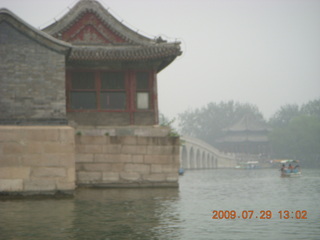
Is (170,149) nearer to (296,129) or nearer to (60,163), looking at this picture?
(60,163)

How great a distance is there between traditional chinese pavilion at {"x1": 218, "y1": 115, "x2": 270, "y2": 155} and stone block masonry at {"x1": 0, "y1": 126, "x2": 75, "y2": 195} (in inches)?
3687

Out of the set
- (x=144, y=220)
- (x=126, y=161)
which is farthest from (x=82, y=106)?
(x=144, y=220)

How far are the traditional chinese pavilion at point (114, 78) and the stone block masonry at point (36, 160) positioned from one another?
21.6ft

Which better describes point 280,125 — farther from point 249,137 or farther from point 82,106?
point 82,106

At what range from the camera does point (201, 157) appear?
86875mm

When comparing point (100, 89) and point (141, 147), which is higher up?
point (100, 89)

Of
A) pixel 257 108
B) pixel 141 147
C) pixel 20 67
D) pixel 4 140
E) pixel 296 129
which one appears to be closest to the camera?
pixel 4 140

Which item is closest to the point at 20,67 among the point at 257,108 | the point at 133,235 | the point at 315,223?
the point at 133,235

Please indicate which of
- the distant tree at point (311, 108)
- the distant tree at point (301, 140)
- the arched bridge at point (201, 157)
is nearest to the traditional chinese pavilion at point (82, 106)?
the arched bridge at point (201, 157)

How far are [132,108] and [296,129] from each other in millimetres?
81097

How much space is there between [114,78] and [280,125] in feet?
353

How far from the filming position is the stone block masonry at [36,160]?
56.6ft

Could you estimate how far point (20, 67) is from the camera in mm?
18547

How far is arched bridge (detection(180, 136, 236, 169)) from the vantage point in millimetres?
78438
